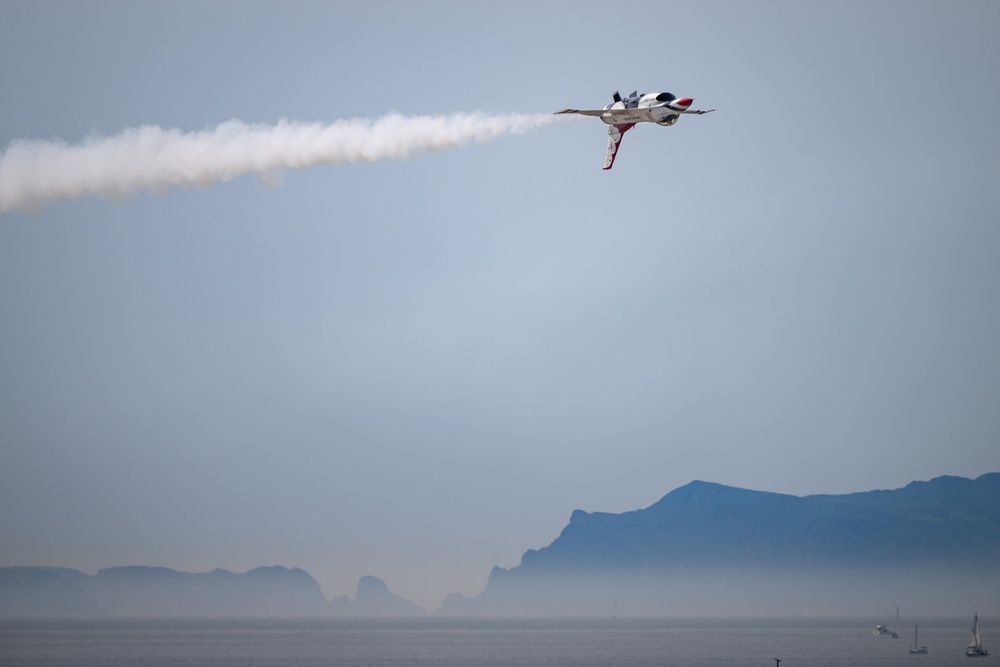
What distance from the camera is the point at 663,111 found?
81.1m

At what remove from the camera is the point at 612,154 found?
88.4 metres

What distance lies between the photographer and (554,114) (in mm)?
81875

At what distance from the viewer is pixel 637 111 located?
8275 centimetres

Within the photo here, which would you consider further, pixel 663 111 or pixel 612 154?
pixel 612 154

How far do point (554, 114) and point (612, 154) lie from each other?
329 inches

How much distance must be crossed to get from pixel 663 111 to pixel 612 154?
26.8 feet

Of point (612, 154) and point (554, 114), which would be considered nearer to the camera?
point (554, 114)

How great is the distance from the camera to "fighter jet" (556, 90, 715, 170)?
80.6 metres

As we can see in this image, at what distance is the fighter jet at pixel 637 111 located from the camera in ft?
265
